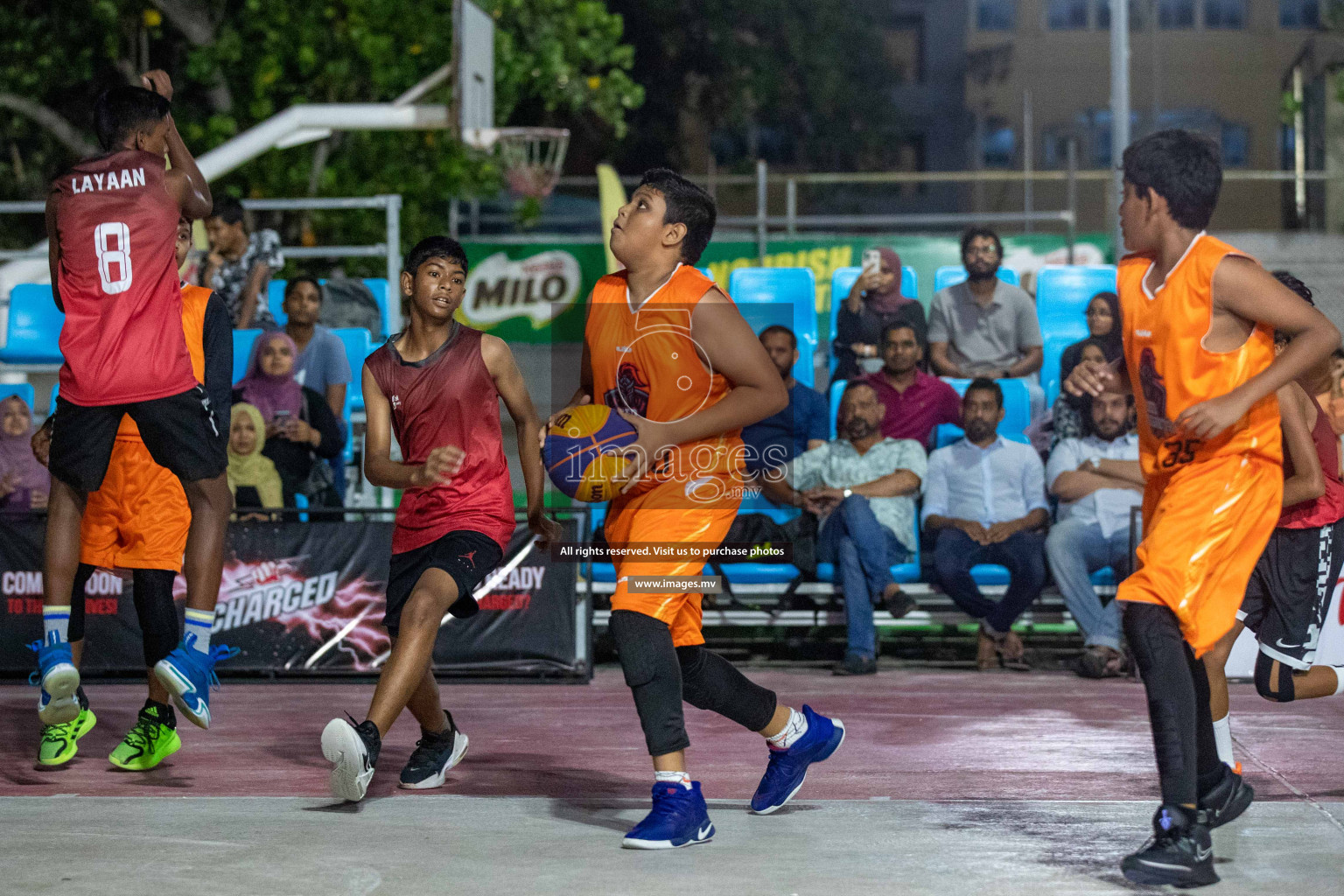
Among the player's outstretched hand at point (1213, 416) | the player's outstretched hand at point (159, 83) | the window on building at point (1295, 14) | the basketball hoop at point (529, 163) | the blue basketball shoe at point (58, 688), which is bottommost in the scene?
the blue basketball shoe at point (58, 688)

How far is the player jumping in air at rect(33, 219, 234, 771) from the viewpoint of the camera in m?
5.88

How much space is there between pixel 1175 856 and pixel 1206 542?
0.85 metres

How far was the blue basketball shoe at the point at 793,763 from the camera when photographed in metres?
5.05

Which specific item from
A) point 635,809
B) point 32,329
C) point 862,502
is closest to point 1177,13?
point 32,329

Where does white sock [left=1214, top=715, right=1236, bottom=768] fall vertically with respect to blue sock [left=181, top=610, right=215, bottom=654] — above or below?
below

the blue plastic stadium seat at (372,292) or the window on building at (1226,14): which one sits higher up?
the window on building at (1226,14)

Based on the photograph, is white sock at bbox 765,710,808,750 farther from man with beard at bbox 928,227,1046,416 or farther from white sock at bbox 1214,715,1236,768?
man with beard at bbox 928,227,1046,416

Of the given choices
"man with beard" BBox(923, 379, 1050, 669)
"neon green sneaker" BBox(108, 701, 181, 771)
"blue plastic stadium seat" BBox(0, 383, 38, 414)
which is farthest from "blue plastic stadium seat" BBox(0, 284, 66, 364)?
"man with beard" BBox(923, 379, 1050, 669)

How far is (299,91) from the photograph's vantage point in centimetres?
1898

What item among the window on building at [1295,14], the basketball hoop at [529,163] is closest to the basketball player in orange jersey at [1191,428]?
the basketball hoop at [529,163]

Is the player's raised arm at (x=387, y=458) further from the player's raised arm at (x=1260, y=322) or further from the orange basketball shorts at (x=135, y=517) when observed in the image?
the player's raised arm at (x=1260, y=322)

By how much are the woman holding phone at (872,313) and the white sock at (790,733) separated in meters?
5.50

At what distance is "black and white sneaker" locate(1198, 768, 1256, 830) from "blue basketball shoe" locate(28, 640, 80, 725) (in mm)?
3757

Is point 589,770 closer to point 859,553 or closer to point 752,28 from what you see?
point 859,553
